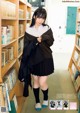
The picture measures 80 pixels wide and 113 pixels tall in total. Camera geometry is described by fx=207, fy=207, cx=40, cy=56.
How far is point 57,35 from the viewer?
8.27 m

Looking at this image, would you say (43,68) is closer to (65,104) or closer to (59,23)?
(65,104)

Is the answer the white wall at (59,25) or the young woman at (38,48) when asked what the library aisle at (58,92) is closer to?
the young woman at (38,48)

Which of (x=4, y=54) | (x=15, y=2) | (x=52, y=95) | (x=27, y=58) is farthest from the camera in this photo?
(x=52, y=95)

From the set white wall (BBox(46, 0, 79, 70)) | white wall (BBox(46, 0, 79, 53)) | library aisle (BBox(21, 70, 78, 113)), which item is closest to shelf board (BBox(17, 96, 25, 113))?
library aisle (BBox(21, 70, 78, 113))

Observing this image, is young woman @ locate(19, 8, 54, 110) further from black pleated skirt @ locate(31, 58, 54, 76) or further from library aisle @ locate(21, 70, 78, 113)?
library aisle @ locate(21, 70, 78, 113)

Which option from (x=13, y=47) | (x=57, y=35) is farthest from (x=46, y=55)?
(x=57, y=35)

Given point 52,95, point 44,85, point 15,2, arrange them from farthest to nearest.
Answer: point 52,95 < point 15,2 < point 44,85

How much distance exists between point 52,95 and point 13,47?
3.77ft

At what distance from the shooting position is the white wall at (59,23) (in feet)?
26.5

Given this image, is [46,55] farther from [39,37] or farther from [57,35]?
[57,35]

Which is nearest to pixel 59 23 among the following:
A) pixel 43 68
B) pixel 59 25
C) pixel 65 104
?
pixel 59 25

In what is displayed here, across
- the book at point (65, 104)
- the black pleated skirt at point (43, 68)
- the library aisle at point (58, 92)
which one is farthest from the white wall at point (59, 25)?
the black pleated skirt at point (43, 68)

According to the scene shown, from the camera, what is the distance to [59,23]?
8195 mm

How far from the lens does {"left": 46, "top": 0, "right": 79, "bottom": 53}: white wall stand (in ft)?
26.5
